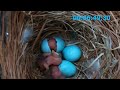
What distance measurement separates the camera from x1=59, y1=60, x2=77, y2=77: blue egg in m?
1.71

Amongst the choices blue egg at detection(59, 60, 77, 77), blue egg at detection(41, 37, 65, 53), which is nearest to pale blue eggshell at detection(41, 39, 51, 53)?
blue egg at detection(41, 37, 65, 53)

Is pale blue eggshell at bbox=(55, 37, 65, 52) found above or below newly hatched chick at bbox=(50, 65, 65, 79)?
above

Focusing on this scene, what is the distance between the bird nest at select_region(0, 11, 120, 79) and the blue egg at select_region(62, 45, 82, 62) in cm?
3

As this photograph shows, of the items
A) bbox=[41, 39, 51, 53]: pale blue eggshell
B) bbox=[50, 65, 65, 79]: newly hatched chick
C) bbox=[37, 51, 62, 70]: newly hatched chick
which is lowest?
bbox=[50, 65, 65, 79]: newly hatched chick

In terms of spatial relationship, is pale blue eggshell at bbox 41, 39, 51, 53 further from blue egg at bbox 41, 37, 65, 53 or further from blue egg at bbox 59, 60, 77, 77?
blue egg at bbox 59, 60, 77, 77

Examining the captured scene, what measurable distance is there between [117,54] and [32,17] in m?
0.51

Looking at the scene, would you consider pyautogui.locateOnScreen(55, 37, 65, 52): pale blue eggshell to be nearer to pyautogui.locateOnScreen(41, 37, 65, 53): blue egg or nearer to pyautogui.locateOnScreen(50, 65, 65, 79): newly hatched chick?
pyautogui.locateOnScreen(41, 37, 65, 53): blue egg

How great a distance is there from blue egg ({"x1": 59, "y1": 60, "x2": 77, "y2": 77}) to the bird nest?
38 millimetres

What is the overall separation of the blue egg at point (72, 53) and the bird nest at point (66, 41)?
0.11 feet

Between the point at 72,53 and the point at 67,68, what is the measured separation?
0.09 metres

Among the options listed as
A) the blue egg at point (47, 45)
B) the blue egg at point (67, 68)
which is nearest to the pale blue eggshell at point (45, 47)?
the blue egg at point (47, 45)

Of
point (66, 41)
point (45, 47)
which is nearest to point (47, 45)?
point (45, 47)
